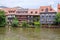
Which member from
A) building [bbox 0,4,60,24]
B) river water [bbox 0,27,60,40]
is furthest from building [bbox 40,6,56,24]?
river water [bbox 0,27,60,40]

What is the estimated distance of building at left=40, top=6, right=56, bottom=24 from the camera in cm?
6313

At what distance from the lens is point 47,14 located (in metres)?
64.8

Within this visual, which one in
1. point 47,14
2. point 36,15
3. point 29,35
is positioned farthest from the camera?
point 36,15

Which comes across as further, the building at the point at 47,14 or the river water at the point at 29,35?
the building at the point at 47,14

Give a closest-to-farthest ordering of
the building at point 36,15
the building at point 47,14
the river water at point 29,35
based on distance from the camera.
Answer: the river water at point 29,35 < the building at point 47,14 < the building at point 36,15

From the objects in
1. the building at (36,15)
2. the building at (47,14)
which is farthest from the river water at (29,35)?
the building at (36,15)

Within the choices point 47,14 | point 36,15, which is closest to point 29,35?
point 47,14

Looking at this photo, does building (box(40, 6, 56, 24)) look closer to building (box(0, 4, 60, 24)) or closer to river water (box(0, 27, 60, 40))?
building (box(0, 4, 60, 24))

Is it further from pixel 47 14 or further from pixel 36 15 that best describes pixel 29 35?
pixel 36 15

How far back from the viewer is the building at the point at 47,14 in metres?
63.1

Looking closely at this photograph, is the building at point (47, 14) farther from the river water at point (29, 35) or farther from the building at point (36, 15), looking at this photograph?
the river water at point (29, 35)

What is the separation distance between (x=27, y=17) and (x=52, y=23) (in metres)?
8.77

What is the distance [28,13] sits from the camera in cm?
6744

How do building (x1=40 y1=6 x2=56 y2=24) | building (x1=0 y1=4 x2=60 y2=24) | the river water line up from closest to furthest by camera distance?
the river water < building (x1=40 y1=6 x2=56 y2=24) < building (x1=0 y1=4 x2=60 y2=24)
